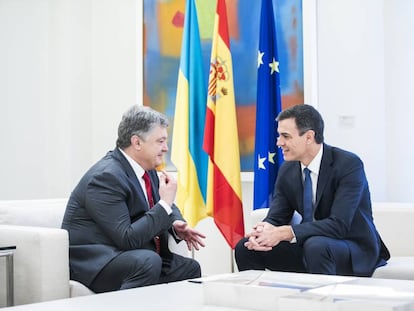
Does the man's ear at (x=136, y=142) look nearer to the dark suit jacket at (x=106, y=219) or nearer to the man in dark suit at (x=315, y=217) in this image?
the dark suit jacket at (x=106, y=219)

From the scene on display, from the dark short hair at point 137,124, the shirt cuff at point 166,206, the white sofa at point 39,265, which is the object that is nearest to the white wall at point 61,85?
the dark short hair at point 137,124

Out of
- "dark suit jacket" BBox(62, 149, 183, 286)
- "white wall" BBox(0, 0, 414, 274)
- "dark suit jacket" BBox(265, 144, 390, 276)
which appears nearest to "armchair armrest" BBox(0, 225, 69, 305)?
"dark suit jacket" BBox(62, 149, 183, 286)

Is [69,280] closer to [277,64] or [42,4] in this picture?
[277,64]

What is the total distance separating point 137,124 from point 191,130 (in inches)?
57.1

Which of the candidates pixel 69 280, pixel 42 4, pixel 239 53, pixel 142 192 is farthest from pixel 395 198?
pixel 42 4

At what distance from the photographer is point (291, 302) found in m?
1.87

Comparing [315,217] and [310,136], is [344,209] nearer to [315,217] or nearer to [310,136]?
[315,217]

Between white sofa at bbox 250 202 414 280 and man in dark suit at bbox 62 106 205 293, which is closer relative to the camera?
man in dark suit at bbox 62 106 205 293

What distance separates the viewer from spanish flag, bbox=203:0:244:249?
4.72 metres

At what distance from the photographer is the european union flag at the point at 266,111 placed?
466cm

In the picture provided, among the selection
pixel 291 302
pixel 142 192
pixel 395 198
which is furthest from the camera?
pixel 395 198

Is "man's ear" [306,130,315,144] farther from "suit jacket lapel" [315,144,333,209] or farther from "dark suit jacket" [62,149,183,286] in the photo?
"dark suit jacket" [62,149,183,286]

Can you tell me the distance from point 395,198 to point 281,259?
55.7 inches

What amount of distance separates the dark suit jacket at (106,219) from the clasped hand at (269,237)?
0.48 m
